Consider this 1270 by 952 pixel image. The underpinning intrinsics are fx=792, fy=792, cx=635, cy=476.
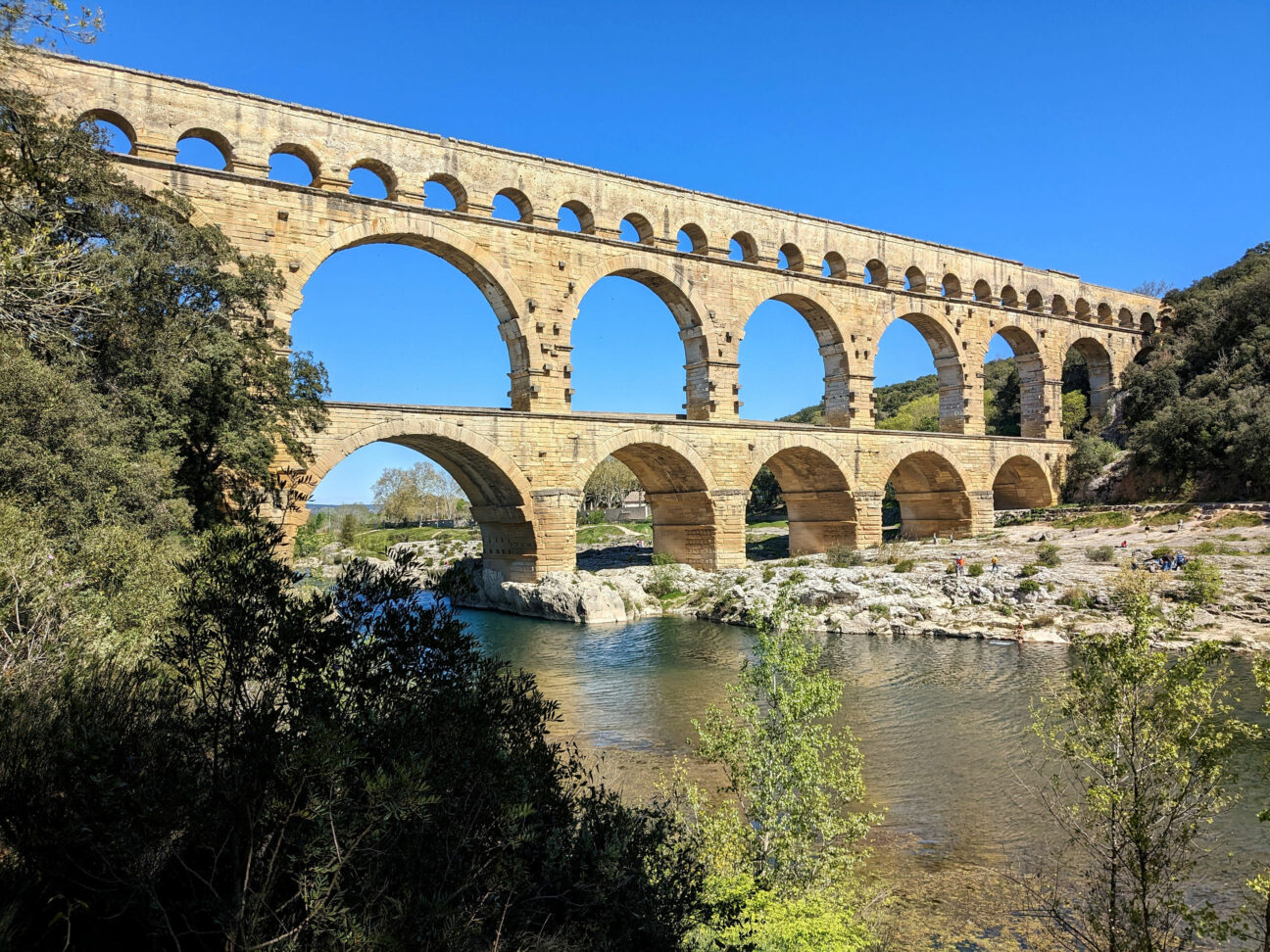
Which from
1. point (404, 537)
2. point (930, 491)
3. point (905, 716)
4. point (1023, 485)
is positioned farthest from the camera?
point (404, 537)

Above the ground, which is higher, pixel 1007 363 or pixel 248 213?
pixel 1007 363

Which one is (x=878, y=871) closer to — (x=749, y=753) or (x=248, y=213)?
(x=749, y=753)

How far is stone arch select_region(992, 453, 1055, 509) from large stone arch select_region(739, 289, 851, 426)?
27.2ft

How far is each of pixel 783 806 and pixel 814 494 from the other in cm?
2137

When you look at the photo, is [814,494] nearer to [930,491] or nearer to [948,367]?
[930,491]

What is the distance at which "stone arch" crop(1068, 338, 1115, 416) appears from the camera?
34.9 meters

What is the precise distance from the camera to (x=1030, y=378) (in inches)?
1272

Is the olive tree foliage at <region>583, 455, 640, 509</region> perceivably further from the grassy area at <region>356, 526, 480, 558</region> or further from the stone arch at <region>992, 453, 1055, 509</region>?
the stone arch at <region>992, 453, 1055, 509</region>

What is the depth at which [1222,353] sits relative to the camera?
31234 mm

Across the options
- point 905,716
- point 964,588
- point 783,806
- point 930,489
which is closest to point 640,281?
point 964,588

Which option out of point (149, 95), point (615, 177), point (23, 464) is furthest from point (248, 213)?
point (23, 464)

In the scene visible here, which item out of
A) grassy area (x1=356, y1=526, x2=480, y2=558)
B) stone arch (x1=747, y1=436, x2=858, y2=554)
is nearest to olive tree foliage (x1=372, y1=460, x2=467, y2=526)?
grassy area (x1=356, y1=526, x2=480, y2=558)

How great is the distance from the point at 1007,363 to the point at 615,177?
153ft

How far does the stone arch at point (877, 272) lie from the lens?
2762cm
